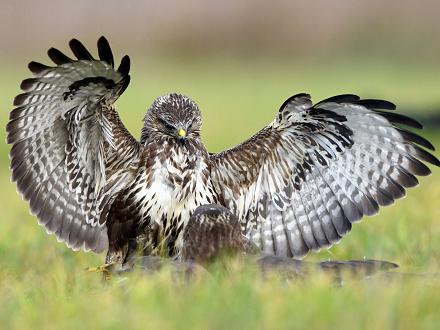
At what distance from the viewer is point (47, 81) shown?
573 centimetres

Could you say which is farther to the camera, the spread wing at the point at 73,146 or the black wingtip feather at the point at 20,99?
the black wingtip feather at the point at 20,99

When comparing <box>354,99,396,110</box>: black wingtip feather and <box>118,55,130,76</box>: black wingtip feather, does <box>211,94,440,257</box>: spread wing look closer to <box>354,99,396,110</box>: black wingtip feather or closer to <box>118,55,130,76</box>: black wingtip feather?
<box>354,99,396,110</box>: black wingtip feather

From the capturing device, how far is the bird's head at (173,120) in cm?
595

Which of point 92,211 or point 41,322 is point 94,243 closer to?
point 92,211

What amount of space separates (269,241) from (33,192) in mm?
1414

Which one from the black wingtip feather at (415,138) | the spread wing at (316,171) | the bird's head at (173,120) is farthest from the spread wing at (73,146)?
the black wingtip feather at (415,138)

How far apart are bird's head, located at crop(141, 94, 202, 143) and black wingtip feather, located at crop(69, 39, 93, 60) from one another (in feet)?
2.25

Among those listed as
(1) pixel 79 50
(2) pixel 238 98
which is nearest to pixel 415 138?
(1) pixel 79 50

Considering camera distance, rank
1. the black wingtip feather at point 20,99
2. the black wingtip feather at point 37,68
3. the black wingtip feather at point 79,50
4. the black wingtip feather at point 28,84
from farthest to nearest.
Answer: the black wingtip feather at point 20,99, the black wingtip feather at point 28,84, the black wingtip feather at point 37,68, the black wingtip feather at point 79,50

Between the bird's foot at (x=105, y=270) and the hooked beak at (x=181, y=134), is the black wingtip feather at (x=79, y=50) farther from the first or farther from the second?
the bird's foot at (x=105, y=270)

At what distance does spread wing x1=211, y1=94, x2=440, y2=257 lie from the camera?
5906mm

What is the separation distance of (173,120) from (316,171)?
88 cm

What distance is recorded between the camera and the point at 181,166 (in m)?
5.84

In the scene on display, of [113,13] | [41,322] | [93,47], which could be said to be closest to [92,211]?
[41,322]
